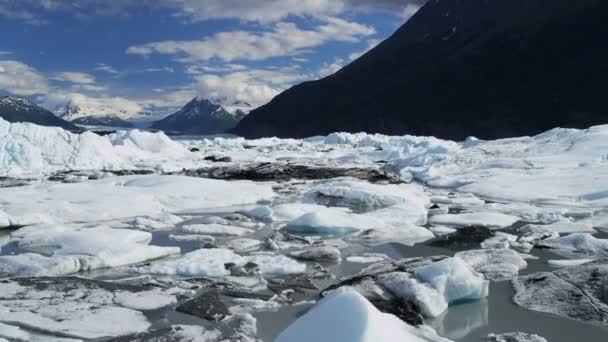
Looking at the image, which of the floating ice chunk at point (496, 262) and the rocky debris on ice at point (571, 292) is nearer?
the rocky debris on ice at point (571, 292)

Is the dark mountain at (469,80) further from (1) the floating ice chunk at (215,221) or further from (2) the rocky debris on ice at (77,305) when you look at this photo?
(2) the rocky debris on ice at (77,305)

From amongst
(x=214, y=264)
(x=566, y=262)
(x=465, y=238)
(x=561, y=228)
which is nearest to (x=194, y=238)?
(x=214, y=264)

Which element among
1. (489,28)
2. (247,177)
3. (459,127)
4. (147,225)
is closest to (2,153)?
(247,177)

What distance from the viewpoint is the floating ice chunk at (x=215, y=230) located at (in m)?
9.76

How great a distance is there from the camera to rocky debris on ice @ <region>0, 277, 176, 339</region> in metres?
4.97

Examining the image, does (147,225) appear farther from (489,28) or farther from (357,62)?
(357,62)

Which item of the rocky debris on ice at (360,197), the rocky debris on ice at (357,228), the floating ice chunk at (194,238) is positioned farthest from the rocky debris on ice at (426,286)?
the rocky debris on ice at (360,197)

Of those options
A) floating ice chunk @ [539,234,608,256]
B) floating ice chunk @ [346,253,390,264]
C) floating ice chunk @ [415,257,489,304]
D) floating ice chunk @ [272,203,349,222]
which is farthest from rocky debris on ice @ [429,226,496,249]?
floating ice chunk @ [272,203,349,222]

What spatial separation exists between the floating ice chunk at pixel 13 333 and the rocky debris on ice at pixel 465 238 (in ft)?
19.9

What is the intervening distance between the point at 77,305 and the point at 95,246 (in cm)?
227

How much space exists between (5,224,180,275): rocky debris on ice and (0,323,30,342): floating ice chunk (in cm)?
195

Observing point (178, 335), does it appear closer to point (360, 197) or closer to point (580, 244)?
point (580, 244)

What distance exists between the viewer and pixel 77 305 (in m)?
5.55

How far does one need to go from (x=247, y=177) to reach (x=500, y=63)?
70.6 meters
